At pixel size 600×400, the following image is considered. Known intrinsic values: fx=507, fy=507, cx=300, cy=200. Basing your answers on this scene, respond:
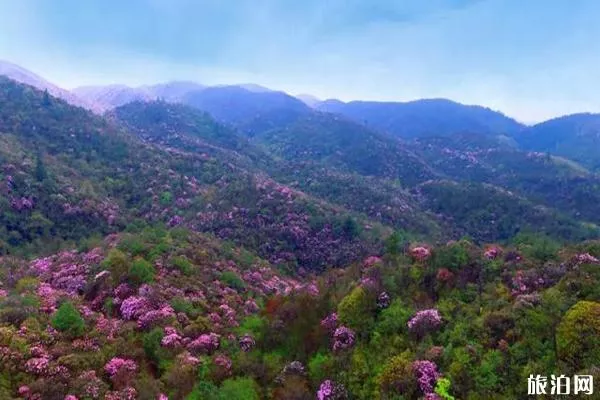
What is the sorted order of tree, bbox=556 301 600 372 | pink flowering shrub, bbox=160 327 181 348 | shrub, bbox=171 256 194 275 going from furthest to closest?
shrub, bbox=171 256 194 275
pink flowering shrub, bbox=160 327 181 348
tree, bbox=556 301 600 372

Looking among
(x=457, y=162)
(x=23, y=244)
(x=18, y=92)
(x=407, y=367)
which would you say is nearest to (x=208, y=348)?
(x=407, y=367)

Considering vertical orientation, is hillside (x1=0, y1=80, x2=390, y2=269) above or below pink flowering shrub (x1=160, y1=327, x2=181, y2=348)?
above

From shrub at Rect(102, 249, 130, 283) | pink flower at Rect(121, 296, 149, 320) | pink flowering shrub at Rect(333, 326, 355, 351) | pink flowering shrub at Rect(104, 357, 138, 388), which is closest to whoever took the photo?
pink flowering shrub at Rect(104, 357, 138, 388)

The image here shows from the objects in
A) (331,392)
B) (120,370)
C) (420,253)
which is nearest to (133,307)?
(120,370)

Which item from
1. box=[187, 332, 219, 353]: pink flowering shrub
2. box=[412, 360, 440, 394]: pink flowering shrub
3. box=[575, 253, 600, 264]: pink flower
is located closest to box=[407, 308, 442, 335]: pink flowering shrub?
box=[412, 360, 440, 394]: pink flowering shrub

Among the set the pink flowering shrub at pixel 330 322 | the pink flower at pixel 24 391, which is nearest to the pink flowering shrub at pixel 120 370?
the pink flower at pixel 24 391

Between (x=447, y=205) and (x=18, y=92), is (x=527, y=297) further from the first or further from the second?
(x=18, y=92)

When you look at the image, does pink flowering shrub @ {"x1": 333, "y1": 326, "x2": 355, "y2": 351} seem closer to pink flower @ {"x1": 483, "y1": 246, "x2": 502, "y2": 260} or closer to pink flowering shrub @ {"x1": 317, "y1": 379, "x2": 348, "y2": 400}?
pink flowering shrub @ {"x1": 317, "y1": 379, "x2": 348, "y2": 400}

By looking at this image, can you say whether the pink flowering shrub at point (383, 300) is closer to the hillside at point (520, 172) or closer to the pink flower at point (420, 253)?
the pink flower at point (420, 253)

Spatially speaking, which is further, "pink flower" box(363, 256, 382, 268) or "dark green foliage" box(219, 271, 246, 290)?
"dark green foliage" box(219, 271, 246, 290)
